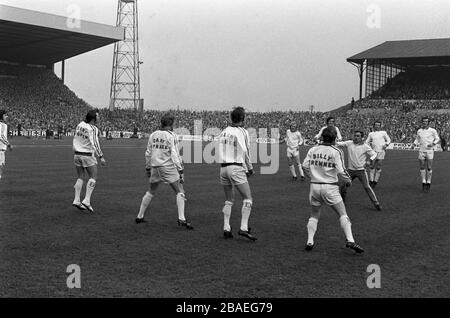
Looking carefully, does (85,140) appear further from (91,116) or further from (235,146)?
(235,146)

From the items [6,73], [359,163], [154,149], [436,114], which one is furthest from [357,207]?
[6,73]

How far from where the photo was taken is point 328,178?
7.88 m

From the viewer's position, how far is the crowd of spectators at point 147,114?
59.8 meters

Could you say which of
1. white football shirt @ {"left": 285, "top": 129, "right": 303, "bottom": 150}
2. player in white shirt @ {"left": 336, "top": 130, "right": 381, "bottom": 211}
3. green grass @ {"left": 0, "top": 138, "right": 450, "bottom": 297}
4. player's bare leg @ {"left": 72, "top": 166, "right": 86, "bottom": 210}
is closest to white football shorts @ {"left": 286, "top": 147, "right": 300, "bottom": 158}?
white football shirt @ {"left": 285, "top": 129, "right": 303, "bottom": 150}

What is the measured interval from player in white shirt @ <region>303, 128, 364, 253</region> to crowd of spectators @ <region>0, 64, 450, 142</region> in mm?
49803

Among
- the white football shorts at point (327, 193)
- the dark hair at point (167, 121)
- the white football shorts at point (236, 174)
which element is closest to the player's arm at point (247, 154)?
the white football shorts at point (236, 174)

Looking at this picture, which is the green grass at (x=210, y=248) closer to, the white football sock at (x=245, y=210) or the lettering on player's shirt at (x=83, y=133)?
the white football sock at (x=245, y=210)

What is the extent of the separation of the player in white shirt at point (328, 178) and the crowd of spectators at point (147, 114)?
49.8 meters

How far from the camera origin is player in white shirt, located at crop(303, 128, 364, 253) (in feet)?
25.6

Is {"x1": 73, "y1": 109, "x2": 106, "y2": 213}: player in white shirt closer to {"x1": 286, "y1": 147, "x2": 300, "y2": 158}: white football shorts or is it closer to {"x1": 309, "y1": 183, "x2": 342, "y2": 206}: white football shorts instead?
{"x1": 309, "y1": 183, "x2": 342, "y2": 206}: white football shorts

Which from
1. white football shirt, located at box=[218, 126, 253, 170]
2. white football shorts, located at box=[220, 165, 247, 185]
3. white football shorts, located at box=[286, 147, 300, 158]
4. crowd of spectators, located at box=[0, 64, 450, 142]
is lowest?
white football shorts, located at box=[220, 165, 247, 185]

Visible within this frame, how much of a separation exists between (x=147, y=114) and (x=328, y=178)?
224 ft

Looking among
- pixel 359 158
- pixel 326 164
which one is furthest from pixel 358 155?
pixel 326 164

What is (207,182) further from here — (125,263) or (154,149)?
(125,263)
